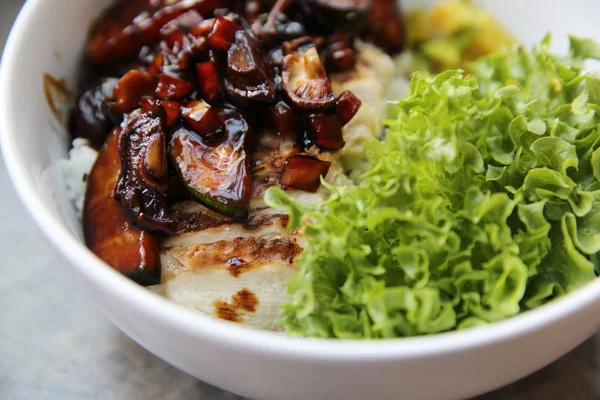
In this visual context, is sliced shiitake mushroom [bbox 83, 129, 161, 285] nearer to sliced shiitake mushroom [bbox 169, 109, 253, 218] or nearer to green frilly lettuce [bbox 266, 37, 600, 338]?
sliced shiitake mushroom [bbox 169, 109, 253, 218]

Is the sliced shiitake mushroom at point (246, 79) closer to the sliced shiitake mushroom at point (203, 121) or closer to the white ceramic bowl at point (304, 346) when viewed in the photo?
the sliced shiitake mushroom at point (203, 121)

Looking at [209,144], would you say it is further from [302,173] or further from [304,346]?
[304,346]

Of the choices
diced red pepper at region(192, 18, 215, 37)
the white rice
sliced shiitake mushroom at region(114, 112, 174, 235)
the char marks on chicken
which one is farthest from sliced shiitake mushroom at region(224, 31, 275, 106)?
the white rice

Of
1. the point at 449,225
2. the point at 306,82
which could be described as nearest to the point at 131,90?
the point at 306,82

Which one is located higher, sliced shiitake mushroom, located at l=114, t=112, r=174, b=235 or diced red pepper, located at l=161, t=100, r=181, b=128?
diced red pepper, located at l=161, t=100, r=181, b=128

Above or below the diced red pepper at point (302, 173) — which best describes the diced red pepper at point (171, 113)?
above

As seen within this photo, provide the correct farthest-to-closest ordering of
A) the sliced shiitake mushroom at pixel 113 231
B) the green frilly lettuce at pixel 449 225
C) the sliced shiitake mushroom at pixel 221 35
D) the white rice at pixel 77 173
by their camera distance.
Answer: the white rice at pixel 77 173
the sliced shiitake mushroom at pixel 221 35
the sliced shiitake mushroom at pixel 113 231
the green frilly lettuce at pixel 449 225

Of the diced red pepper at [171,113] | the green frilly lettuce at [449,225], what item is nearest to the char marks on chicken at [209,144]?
the diced red pepper at [171,113]
